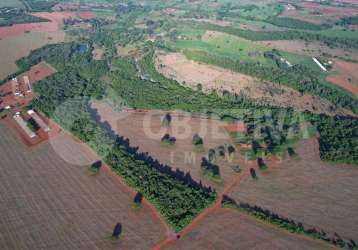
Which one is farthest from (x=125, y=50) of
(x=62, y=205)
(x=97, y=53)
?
(x=62, y=205)

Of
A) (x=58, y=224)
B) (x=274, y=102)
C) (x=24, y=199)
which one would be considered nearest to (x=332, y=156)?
(x=274, y=102)

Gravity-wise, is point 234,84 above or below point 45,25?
below

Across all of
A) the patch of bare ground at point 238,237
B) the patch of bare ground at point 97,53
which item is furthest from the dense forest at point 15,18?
the patch of bare ground at point 238,237

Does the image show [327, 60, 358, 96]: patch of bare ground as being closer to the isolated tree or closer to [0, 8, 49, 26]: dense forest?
the isolated tree

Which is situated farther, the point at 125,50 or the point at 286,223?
the point at 125,50

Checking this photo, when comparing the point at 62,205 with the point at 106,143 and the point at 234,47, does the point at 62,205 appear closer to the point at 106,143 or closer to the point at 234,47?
the point at 106,143

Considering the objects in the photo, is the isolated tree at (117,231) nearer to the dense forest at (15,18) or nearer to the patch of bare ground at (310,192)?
the patch of bare ground at (310,192)

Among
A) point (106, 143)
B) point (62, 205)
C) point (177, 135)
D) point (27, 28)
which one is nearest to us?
point (62, 205)
